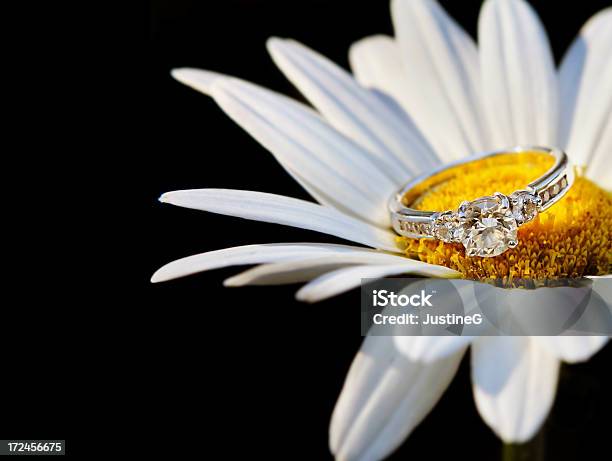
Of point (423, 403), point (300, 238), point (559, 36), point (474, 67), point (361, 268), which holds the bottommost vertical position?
point (423, 403)

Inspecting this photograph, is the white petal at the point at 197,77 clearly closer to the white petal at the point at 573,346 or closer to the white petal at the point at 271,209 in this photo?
the white petal at the point at 271,209

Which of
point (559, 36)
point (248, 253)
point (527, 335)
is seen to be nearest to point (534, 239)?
point (527, 335)

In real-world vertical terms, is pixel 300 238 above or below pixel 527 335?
above

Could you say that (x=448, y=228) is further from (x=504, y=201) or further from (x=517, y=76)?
(x=517, y=76)

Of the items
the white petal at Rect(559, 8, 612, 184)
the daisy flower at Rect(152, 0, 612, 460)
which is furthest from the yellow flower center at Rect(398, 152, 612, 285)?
the white petal at Rect(559, 8, 612, 184)

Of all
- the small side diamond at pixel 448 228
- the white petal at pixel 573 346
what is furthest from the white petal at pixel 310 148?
the white petal at pixel 573 346

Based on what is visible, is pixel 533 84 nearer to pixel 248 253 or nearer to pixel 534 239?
pixel 534 239
